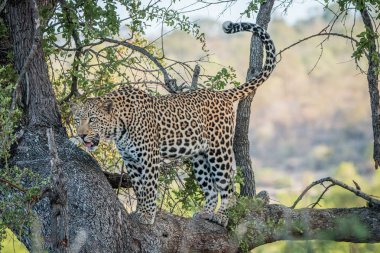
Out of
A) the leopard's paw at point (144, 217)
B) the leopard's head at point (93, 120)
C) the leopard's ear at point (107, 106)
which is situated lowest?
the leopard's paw at point (144, 217)

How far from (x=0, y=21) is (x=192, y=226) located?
9.66ft

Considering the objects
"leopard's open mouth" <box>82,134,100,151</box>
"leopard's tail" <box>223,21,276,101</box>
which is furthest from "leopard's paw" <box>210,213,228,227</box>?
"leopard's open mouth" <box>82,134,100,151</box>

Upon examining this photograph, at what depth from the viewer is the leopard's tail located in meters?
10.7

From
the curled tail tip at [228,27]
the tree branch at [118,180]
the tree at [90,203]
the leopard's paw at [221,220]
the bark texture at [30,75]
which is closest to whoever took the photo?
the tree at [90,203]

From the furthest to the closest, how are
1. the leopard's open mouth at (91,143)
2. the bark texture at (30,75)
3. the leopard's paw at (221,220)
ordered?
the leopard's paw at (221,220) < the bark texture at (30,75) < the leopard's open mouth at (91,143)

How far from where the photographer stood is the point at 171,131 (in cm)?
1023

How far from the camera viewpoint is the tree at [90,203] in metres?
9.02

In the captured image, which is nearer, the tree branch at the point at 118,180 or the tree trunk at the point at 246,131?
the tree branch at the point at 118,180

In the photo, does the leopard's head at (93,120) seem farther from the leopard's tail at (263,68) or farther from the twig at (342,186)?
the twig at (342,186)

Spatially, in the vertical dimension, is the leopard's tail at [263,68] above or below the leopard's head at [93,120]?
above

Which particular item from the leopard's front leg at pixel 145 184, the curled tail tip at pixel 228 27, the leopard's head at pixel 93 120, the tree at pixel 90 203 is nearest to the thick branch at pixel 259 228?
the tree at pixel 90 203

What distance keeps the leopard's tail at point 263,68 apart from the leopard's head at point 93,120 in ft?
5.09

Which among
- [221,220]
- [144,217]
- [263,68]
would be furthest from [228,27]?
[144,217]

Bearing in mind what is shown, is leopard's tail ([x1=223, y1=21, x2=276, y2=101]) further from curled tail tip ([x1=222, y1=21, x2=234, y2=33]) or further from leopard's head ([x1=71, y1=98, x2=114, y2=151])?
leopard's head ([x1=71, y1=98, x2=114, y2=151])
